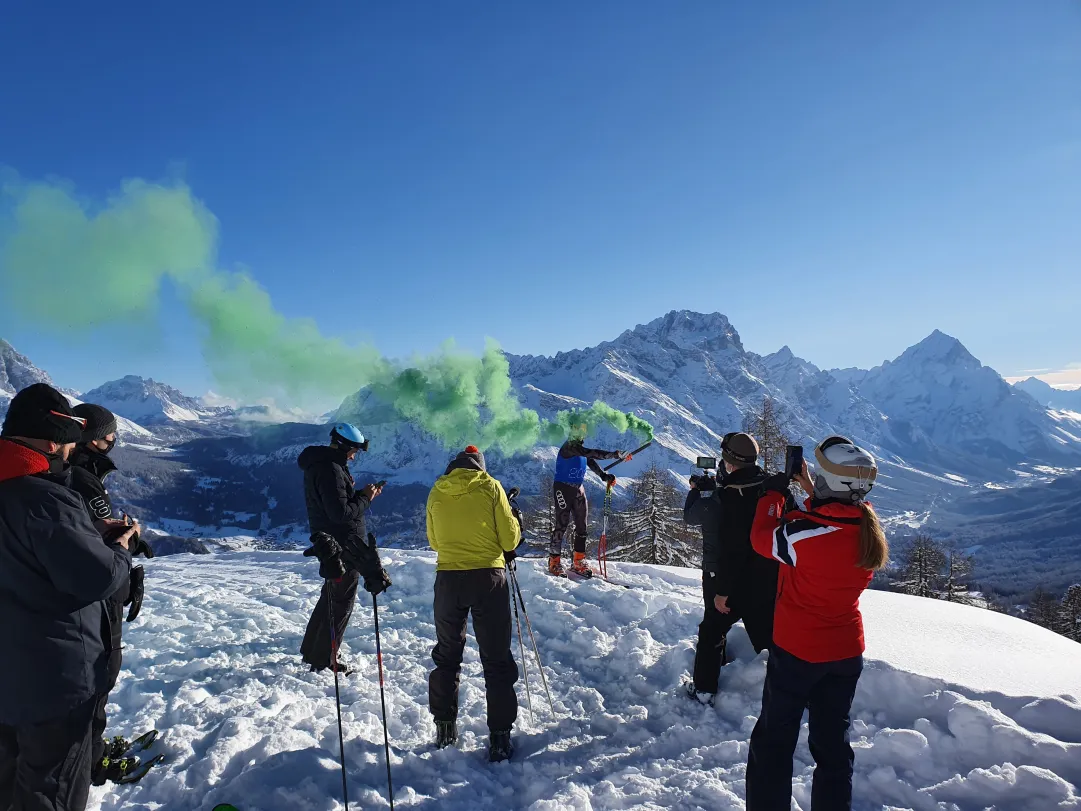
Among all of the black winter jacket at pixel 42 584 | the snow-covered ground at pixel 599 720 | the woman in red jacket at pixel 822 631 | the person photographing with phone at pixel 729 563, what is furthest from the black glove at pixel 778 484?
the black winter jacket at pixel 42 584

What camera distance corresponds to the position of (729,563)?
5.57 meters

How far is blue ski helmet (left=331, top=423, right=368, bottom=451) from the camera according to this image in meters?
6.17

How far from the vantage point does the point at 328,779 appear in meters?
4.36

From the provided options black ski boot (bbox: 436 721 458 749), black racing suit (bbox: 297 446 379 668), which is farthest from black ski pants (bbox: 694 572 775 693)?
black racing suit (bbox: 297 446 379 668)

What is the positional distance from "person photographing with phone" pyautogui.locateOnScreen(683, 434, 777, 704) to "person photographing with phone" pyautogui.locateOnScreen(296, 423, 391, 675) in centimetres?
337

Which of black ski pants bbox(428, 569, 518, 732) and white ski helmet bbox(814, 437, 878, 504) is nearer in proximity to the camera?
white ski helmet bbox(814, 437, 878, 504)

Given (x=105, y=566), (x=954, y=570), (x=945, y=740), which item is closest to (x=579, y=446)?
(x=945, y=740)

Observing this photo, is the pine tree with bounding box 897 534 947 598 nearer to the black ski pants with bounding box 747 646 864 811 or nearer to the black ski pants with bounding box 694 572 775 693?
the black ski pants with bounding box 694 572 775 693

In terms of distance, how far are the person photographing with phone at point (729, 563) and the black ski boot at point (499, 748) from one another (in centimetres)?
211

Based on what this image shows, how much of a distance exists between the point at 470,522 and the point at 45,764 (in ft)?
9.98

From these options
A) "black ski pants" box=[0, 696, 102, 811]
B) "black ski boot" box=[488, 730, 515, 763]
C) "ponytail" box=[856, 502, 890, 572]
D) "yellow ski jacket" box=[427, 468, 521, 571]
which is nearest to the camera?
"black ski pants" box=[0, 696, 102, 811]

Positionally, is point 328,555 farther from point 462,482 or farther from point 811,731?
point 811,731

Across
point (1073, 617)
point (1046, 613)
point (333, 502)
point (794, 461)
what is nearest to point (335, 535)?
point (333, 502)

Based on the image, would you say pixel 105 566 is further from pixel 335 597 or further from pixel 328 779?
pixel 335 597
